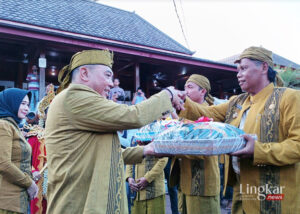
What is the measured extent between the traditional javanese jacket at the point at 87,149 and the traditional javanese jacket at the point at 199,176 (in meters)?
1.26

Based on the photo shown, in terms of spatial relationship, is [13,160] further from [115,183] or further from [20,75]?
[20,75]

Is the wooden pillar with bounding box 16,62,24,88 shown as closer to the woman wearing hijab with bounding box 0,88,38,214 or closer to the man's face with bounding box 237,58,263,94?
the woman wearing hijab with bounding box 0,88,38,214

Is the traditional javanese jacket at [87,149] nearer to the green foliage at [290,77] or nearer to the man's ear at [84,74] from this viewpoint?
the man's ear at [84,74]

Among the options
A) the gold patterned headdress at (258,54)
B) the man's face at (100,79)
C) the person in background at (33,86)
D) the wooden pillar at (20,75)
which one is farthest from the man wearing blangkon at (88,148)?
the wooden pillar at (20,75)

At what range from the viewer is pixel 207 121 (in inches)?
80.7

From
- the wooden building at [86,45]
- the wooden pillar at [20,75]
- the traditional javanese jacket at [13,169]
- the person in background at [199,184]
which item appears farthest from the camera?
the wooden pillar at [20,75]

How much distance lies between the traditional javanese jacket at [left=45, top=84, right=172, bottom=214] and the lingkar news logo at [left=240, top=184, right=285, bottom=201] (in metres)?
1.00

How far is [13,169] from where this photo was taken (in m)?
2.65

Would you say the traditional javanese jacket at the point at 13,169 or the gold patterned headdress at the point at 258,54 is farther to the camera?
the traditional javanese jacket at the point at 13,169

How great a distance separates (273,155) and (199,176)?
3.87ft

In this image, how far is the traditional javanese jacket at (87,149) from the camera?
5.45 feet

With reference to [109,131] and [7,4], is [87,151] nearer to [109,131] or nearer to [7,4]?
[109,131]

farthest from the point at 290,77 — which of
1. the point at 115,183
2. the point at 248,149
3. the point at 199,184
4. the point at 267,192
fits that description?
the point at 115,183

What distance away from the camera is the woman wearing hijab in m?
2.63
